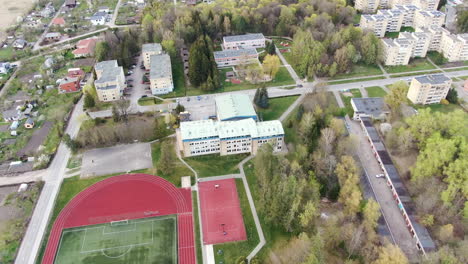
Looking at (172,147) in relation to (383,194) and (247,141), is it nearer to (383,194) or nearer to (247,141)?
(247,141)

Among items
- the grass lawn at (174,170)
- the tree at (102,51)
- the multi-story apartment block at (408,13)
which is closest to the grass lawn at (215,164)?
the grass lawn at (174,170)

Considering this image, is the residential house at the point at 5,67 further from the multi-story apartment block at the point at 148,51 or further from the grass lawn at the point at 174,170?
the grass lawn at the point at 174,170

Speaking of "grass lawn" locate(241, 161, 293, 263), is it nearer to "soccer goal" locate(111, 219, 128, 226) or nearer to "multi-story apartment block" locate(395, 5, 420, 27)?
"soccer goal" locate(111, 219, 128, 226)

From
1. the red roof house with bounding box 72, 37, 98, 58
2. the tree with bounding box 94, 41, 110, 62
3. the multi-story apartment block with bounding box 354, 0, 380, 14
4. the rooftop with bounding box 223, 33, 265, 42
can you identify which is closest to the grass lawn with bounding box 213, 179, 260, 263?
the tree with bounding box 94, 41, 110, 62

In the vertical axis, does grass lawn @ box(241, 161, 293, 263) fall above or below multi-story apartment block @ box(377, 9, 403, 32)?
below

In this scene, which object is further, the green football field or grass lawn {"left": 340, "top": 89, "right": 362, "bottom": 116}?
grass lawn {"left": 340, "top": 89, "right": 362, "bottom": 116}

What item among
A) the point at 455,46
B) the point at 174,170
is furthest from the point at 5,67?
the point at 455,46

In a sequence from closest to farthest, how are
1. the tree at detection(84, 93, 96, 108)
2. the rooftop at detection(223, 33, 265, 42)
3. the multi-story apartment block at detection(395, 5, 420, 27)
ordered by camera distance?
the tree at detection(84, 93, 96, 108), the rooftop at detection(223, 33, 265, 42), the multi-story apartment block at detection(395, 5, 420, 27)

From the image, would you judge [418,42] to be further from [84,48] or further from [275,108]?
[84,48]

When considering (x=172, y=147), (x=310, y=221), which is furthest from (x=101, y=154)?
(x=310, y=221)
